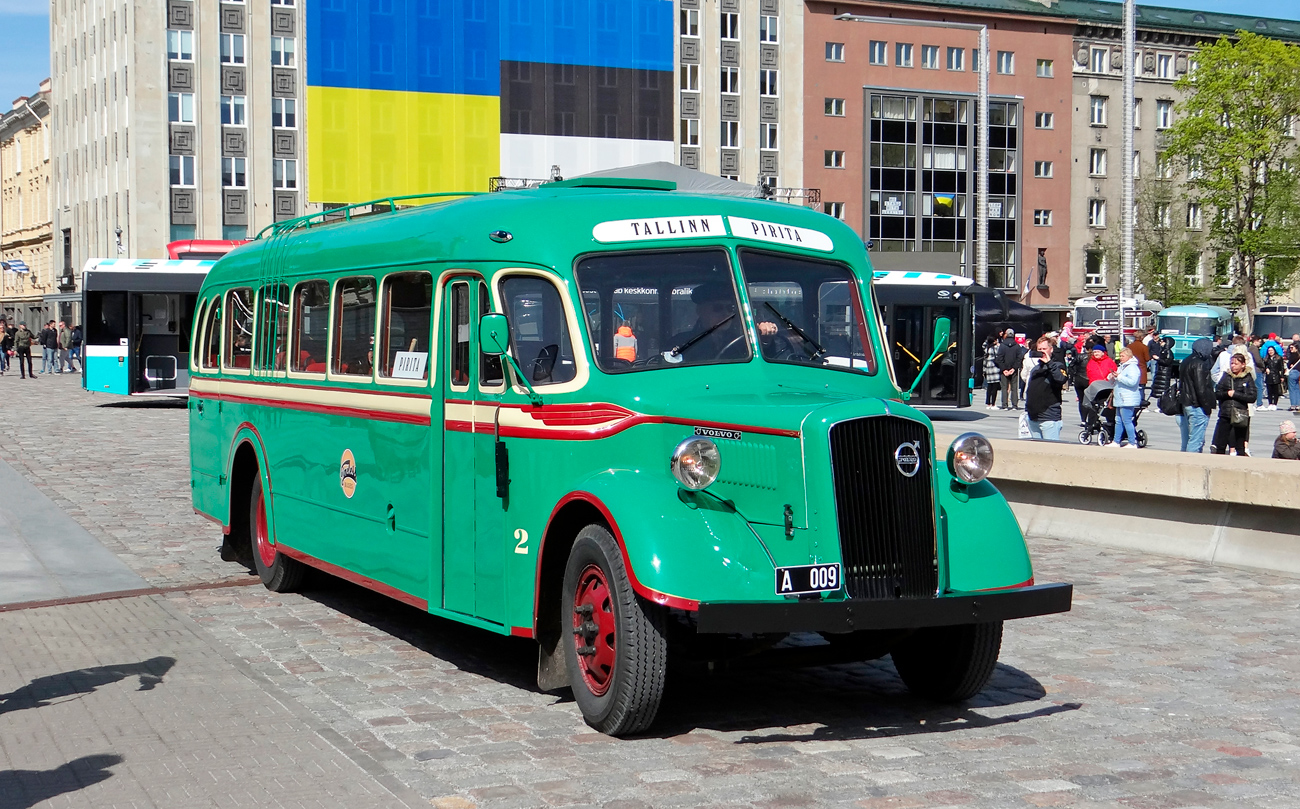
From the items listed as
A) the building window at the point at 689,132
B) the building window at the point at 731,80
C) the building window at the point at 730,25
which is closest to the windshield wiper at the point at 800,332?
the building window at the point at 689,132

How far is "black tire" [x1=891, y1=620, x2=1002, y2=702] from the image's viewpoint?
7.67 metres

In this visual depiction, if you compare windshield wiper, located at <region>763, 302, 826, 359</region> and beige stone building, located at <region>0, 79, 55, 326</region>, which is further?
beige stone building, located at <region>0, 79, 55, 326</region>

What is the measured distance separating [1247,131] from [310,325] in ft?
208

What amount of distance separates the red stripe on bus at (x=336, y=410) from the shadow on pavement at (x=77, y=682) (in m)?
1.75

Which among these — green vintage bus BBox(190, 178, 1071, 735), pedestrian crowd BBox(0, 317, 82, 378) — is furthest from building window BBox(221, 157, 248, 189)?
green vintage bus BBox(190, 178, 1071, 735)

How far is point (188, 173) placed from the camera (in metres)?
73.8

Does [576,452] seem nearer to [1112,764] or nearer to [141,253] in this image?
[1112,764]

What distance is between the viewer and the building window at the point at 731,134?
275 ft

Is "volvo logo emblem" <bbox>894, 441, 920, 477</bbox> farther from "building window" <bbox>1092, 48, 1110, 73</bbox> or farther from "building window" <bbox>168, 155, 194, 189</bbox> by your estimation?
"building window" <bbox>1092, 48, 1110, 73</bbox>

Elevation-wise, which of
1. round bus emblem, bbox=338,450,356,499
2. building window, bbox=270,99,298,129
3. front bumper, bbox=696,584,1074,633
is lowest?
Result: front bumper, bbox=696,584,1074,633

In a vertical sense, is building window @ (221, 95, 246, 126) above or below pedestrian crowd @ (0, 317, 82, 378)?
above

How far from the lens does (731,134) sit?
276 feet

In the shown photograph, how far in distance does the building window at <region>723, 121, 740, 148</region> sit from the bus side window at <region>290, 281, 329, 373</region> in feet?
244

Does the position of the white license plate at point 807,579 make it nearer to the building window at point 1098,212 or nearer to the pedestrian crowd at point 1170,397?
the pedestrian crowd at point 1170,397
